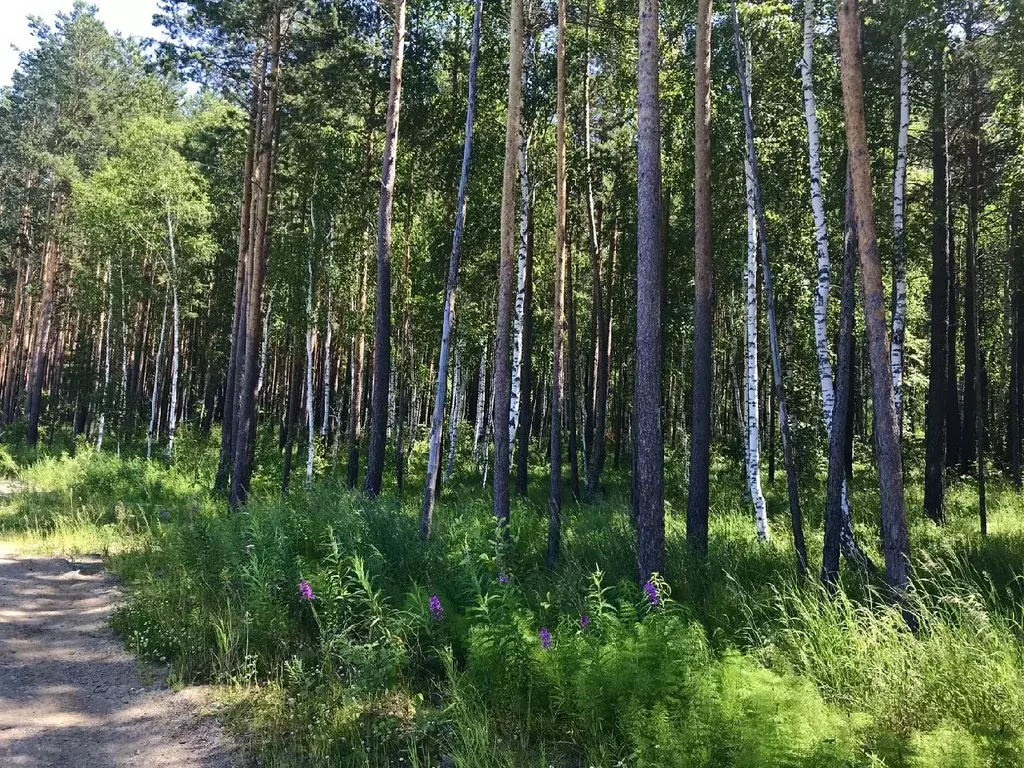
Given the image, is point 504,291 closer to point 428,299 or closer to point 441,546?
point 441,546

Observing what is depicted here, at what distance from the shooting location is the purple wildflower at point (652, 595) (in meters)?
5.02

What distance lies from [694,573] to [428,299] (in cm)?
1421

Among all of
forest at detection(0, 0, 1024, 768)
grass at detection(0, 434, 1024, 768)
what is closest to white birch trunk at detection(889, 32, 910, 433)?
forest at detection(0, 0, 1024, 768)

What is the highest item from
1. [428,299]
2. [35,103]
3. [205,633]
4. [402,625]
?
[35,103]

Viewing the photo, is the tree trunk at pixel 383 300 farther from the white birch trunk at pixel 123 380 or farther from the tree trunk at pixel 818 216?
the white birch trunk at pixel 123 380

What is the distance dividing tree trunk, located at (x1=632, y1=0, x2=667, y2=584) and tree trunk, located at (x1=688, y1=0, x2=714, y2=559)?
8.61ft

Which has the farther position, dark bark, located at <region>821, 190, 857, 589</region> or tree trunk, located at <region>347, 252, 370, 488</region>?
tree trunk, located at <region>347, 252, 370, 488</region>

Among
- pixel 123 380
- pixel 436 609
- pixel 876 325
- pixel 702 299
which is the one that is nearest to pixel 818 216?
pixel 702 299

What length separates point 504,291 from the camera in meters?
9.74

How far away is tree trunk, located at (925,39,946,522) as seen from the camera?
39.3ft

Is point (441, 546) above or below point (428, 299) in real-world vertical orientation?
below

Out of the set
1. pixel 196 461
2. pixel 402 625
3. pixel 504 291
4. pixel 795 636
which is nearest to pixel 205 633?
pixel 402 625

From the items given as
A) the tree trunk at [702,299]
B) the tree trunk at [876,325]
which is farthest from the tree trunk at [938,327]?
the tree trunk at [876,325]

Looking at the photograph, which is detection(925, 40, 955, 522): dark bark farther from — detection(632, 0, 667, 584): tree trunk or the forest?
detection(632, 0, 667, 584): tree trunk
